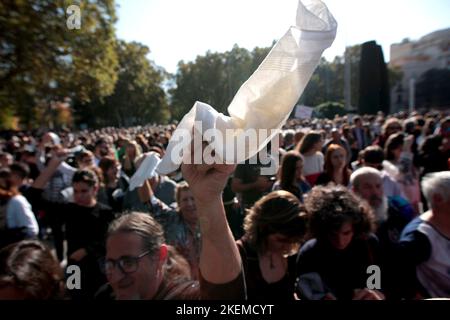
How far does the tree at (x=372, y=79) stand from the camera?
146 cm

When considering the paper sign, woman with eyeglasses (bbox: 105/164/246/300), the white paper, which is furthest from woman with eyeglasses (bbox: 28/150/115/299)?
the white paper

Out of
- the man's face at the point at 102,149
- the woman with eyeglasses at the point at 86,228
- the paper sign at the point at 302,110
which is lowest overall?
the woman with eyeglasses at the point at 86,228

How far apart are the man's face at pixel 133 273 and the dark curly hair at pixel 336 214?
83cm

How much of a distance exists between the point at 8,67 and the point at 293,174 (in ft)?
16.3

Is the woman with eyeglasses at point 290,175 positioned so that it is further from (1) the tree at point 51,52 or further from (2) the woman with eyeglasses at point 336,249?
(1) the tree at point 51,52

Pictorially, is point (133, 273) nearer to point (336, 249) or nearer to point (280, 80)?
point (280, 80)

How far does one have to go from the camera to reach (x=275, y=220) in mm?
1819

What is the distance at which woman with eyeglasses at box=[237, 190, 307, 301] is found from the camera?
5.42ft

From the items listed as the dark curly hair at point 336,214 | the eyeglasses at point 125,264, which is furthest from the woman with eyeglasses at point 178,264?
the dark curly hair at point 336,214

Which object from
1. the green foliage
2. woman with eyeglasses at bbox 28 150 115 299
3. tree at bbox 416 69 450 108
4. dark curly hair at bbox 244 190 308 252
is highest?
tree at bbox 416 69 450 108

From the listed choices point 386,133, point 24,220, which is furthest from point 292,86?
point 386,133

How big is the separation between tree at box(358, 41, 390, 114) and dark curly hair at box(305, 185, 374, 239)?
469 millimetres

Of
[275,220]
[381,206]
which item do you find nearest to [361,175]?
[381,206]

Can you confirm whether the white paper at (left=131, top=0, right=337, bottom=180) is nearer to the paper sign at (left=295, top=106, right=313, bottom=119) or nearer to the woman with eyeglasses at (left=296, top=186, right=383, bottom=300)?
the paper sign at (left=295, top=106, right=313, bottom=119)
